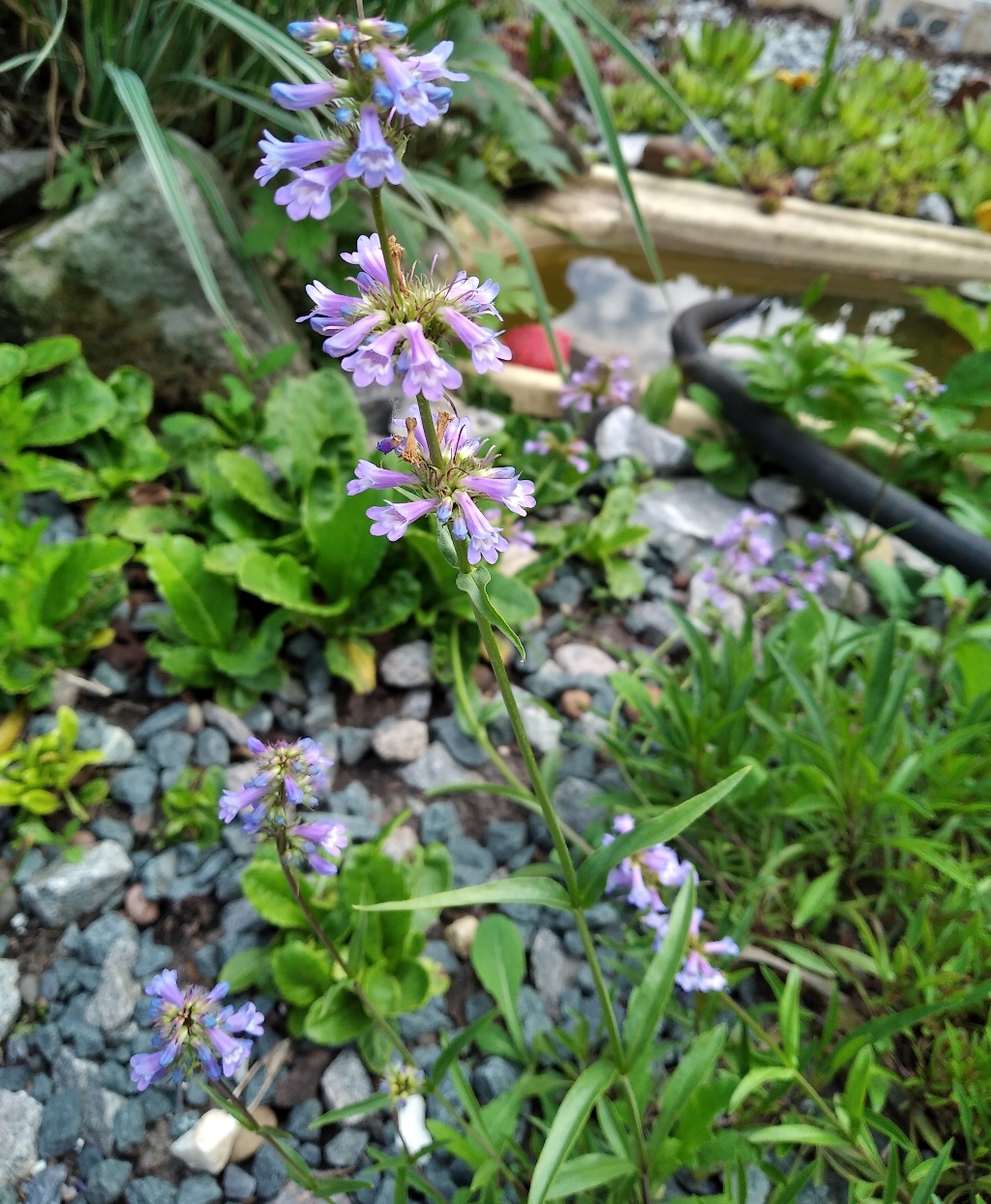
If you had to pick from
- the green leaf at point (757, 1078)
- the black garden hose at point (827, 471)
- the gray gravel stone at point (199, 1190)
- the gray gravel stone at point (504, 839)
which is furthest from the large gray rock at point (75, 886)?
the black garden hose at point (827, 471)

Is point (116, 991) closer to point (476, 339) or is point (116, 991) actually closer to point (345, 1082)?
point (345, 1082)

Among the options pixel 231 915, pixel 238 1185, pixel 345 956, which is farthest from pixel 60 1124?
pixel 345 956

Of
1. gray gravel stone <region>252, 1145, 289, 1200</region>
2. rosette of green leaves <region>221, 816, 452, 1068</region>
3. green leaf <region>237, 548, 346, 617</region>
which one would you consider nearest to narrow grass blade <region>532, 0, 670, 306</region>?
green leaf <region>237, 548, 346, 617</region>

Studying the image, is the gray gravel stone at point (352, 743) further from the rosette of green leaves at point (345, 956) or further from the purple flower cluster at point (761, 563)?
the purple flower cluster at point (761, 563)

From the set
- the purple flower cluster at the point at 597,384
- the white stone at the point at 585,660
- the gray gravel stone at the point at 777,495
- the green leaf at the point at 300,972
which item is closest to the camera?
the green leaf at the point at 300,972

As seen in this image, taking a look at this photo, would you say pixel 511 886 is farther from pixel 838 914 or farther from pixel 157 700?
pixel 157 700

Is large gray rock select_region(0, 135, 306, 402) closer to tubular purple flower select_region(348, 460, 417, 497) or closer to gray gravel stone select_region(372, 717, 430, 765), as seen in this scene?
gray gravel stone select_region(372, 717, 430, 765)

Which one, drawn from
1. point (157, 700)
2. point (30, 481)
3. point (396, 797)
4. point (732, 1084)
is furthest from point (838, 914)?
point (30, 481)
